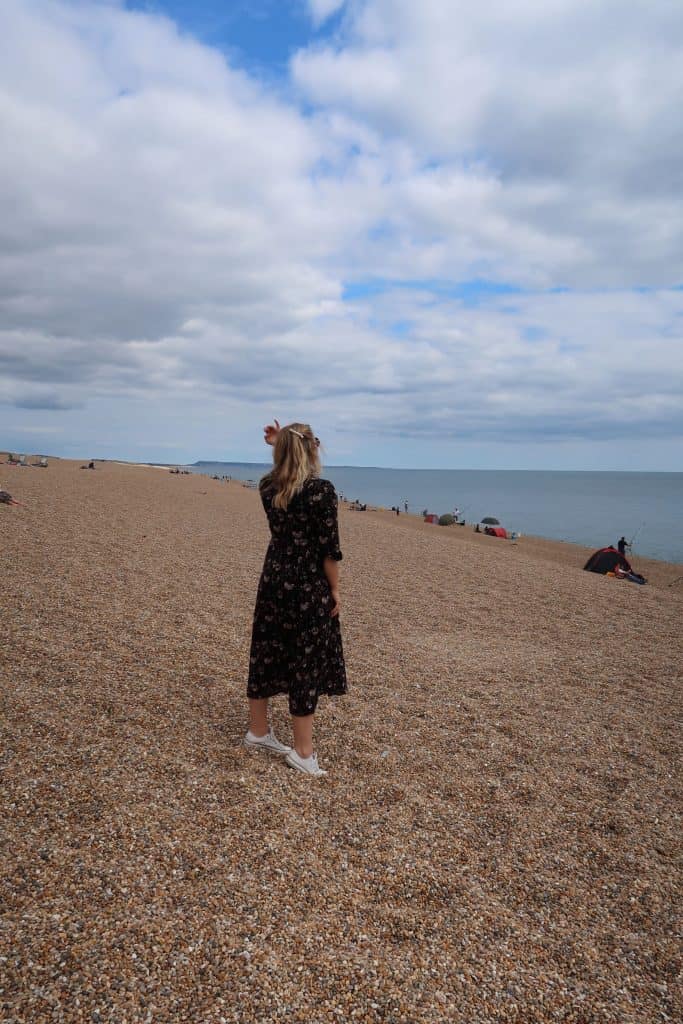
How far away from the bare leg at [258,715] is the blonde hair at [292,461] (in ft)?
5.39

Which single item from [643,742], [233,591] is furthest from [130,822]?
[233,591]

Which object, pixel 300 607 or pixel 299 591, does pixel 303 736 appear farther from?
pixel 299 591

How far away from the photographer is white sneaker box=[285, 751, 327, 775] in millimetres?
4586

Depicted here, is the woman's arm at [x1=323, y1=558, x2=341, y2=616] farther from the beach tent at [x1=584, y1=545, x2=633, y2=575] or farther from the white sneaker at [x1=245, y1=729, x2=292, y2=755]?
the beach tent at [x1=584, y1=545, x2=633, y2=575]

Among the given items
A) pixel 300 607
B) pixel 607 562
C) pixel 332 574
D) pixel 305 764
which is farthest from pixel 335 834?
pixel 607 562

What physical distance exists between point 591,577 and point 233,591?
1062cm

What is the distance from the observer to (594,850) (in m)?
4.16

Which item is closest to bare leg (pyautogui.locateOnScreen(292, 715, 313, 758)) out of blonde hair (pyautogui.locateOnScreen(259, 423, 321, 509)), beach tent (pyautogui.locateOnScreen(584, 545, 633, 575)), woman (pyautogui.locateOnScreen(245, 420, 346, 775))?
woman (pyautogui.locateOnScreen(245, 420, 346, 775))

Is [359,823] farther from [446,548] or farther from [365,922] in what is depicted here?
[446,548]

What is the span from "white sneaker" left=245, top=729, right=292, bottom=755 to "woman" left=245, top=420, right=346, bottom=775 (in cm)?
22

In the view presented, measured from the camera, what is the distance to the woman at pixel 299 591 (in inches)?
163

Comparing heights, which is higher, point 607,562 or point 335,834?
point 607,562

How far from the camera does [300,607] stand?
4309 mm

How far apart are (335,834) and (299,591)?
165 cm
